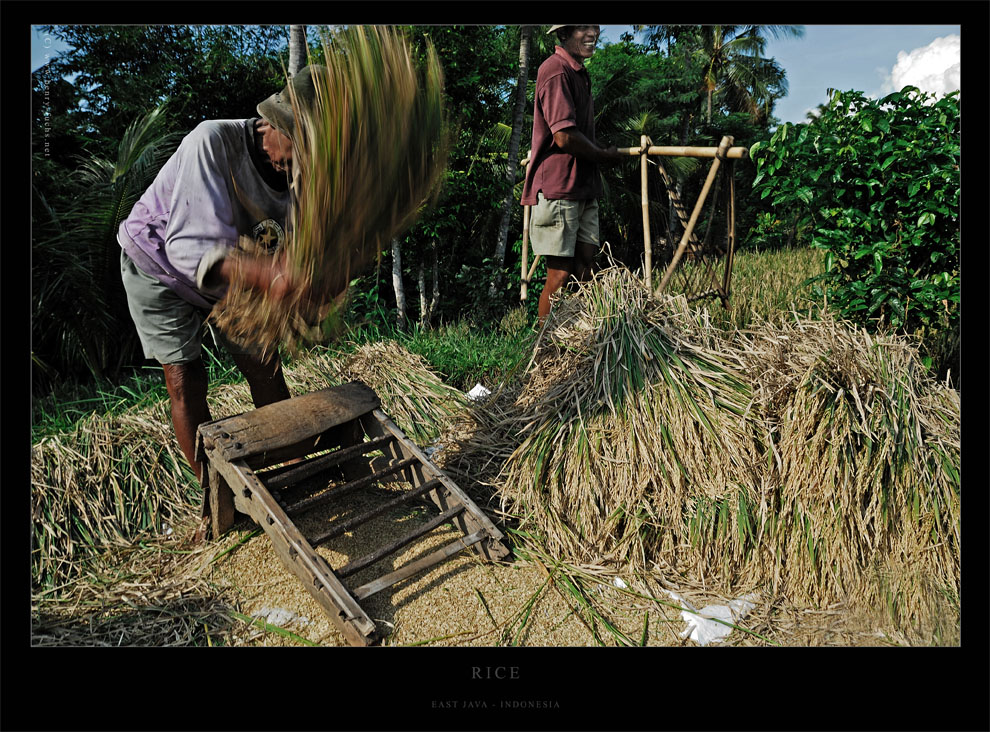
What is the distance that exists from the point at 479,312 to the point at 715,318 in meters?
2.43

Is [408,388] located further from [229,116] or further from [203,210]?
[229,116]

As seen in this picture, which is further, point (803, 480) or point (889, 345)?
point (889, 345)

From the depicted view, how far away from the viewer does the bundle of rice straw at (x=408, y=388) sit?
3139 millimetres

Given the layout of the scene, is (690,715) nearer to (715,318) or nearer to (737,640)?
(737,640)

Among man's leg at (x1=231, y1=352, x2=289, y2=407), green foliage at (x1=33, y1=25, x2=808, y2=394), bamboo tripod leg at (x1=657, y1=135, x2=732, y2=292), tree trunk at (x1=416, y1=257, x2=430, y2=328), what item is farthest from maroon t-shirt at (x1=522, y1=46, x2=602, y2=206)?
tree trunk at (x1=416, y1=257, x2=430, y2=328)

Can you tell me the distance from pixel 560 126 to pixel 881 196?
1.45 m

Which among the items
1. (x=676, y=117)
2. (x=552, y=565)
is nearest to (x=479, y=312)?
(x=552, y=565)

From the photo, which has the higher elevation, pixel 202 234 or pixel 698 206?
pixel 698 206

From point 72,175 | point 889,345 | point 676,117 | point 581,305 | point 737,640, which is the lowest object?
point 737,640

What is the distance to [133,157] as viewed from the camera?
2.92 m

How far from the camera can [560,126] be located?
299 cm

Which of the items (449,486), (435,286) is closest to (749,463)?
(449,486)

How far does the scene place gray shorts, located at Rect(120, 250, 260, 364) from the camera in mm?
2096

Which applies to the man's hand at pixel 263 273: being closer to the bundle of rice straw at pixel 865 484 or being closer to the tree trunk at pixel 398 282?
the bundle of rice straw at pixel 865 484
